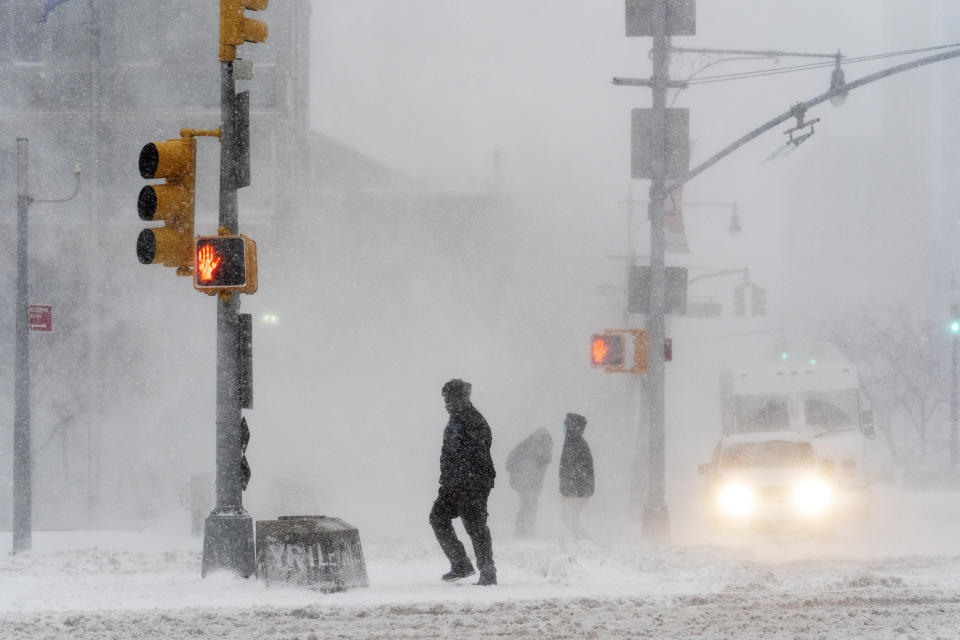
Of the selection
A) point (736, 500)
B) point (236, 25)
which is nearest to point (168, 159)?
point (236, 25)

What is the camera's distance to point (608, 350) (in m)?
15.0

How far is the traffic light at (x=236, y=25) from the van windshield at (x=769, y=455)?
918 cm

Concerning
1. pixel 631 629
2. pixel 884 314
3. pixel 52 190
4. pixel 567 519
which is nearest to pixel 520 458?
pixel 567 519

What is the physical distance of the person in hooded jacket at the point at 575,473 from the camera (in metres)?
15.2

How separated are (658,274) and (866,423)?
6403mm

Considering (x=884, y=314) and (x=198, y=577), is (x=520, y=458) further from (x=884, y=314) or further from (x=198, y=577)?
(x=884, y=314)

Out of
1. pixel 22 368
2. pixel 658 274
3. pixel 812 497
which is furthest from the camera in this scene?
pixel 812 497

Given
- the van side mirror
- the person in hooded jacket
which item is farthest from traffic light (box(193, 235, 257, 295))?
the van side mirror

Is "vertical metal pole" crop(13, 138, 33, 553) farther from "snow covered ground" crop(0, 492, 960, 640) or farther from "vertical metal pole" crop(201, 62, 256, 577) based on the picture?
"vertical metal pole" crop(201, 62, 256, 577)

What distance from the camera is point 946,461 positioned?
1751 inches

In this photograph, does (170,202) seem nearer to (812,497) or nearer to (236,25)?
(236,25)

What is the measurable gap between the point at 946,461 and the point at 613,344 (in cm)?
3320

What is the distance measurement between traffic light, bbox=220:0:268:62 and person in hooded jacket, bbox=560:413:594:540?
7117mm

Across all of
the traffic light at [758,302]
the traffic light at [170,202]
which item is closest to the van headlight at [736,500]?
the traffic light at [170,202]
